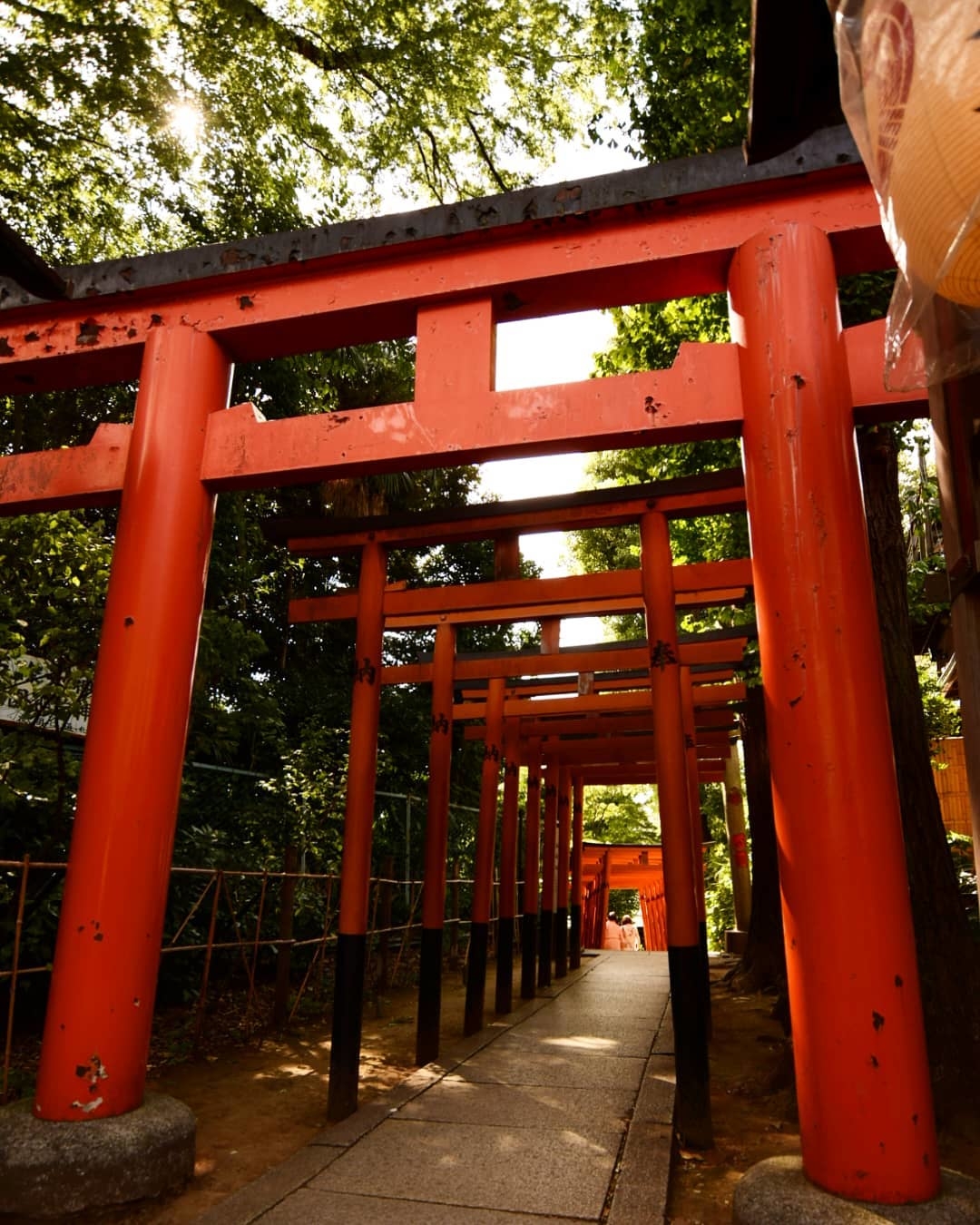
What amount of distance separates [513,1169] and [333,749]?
9660 millimetres

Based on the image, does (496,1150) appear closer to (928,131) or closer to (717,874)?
(928,131)

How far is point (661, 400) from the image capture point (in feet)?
11.6

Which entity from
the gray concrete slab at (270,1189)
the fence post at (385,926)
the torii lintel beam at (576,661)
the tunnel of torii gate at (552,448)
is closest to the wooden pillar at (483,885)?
the torii lintel beam at (576,661)

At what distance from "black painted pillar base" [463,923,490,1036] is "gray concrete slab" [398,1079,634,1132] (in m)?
2.28

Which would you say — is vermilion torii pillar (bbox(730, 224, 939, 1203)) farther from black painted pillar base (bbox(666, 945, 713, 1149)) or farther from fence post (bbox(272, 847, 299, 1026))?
fence post (bbox(272, 847, 299, 1026))

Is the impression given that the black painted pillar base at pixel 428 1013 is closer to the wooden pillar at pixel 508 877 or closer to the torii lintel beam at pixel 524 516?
the wooden pillar at pixel 508 877

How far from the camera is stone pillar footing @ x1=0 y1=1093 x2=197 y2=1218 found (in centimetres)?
309

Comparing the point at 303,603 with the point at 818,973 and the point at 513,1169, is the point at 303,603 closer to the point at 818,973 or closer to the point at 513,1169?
the point at 513,1169

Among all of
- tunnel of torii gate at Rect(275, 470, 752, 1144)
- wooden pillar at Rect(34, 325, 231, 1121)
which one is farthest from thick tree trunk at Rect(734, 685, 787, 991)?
wooden pillar at Rect(34, 325, 231, 1121)

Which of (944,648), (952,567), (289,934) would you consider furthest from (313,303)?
(944,648)

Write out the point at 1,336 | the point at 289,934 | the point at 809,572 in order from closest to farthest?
the point at 809,572 → the point at 1,336 → the point at 289,934

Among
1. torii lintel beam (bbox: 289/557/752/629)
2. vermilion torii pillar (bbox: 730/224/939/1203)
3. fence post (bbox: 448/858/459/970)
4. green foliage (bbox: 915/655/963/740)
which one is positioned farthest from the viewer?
fence post (bbox: 448/858/459/970)

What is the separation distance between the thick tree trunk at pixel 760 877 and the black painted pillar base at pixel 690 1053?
4.84m

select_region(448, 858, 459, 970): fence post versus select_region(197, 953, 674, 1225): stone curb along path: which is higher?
select_region(448, 858, 459, 970): fence post
